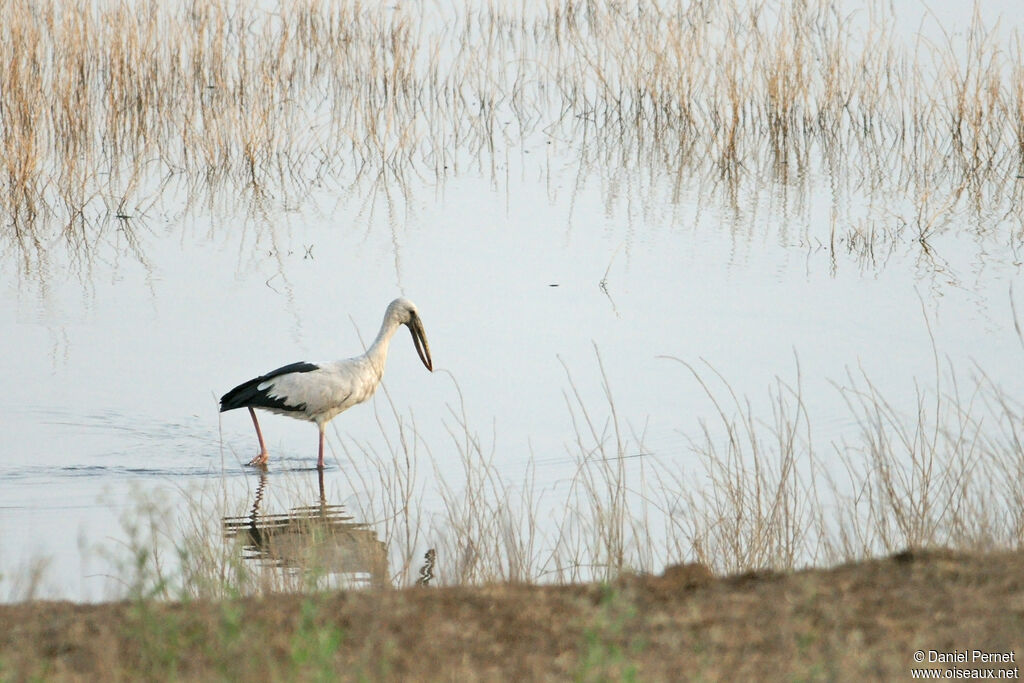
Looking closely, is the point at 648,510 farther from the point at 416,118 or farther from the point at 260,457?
the point at 416,118

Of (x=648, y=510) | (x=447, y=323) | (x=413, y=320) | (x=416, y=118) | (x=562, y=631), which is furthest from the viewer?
(x=416, y=118)

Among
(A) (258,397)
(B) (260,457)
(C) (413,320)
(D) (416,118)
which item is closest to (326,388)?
(A) (258,397)

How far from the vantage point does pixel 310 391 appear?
23.1 ft

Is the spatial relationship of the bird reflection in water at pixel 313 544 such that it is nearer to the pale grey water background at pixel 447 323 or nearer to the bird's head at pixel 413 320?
the pale grey water background at pixel 447 323

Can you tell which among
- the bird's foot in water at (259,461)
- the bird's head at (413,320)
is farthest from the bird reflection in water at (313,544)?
the bird's head at (413,320)

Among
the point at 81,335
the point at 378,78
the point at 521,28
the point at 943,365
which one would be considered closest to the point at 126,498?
the point at 81,335

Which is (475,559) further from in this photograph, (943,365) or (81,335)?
(81,335)

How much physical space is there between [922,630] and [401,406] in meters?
4.64

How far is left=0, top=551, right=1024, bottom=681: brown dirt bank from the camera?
116 inches

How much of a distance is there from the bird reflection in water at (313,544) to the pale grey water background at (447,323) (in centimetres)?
16

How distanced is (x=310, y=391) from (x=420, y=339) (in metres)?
0.92

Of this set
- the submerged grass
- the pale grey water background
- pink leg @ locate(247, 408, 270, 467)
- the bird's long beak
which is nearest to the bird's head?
the bird's long beak

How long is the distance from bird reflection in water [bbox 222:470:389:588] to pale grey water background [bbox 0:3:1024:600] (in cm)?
16

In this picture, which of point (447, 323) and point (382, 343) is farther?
point (447, 323)
